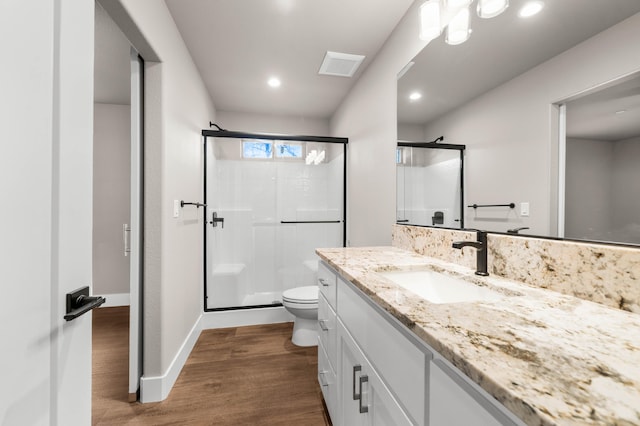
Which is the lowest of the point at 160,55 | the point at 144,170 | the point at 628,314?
the point at 628,314

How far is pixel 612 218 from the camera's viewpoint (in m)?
0.73

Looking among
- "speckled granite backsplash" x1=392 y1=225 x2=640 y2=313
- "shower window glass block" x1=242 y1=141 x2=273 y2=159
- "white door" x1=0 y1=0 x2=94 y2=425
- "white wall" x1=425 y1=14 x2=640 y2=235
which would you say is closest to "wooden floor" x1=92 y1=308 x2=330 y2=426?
"white door" x1=0 y1=0 x2=94 y2=425

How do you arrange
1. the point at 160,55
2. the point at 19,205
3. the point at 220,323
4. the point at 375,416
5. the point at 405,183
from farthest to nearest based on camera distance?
the point at 220,323 → the point at 405,183 → the point at 160,55 → the point at 375,416 → the point at 19,205

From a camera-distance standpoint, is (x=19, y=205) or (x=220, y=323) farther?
(x=220, y=323)

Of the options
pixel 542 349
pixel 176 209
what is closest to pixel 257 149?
pixel 176 209

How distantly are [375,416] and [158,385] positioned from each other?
4.80 ft

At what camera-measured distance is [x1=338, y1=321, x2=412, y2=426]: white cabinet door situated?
72cm

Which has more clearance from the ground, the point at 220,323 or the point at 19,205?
the point at 19,205

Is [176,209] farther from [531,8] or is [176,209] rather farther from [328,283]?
[531,8]

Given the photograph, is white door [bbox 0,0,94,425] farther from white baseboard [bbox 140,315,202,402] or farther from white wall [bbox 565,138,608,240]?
white wall [bbox 565,138,608,240]

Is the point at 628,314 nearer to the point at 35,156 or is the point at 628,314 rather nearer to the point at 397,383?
the point at 397,383

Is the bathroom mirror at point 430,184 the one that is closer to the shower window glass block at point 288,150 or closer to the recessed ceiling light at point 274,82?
the shower window glass block at point 288,150

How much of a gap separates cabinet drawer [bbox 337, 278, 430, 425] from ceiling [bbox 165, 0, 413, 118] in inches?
71.3

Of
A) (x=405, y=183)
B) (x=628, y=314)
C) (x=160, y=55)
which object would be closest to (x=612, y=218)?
(x=628, y=314)
